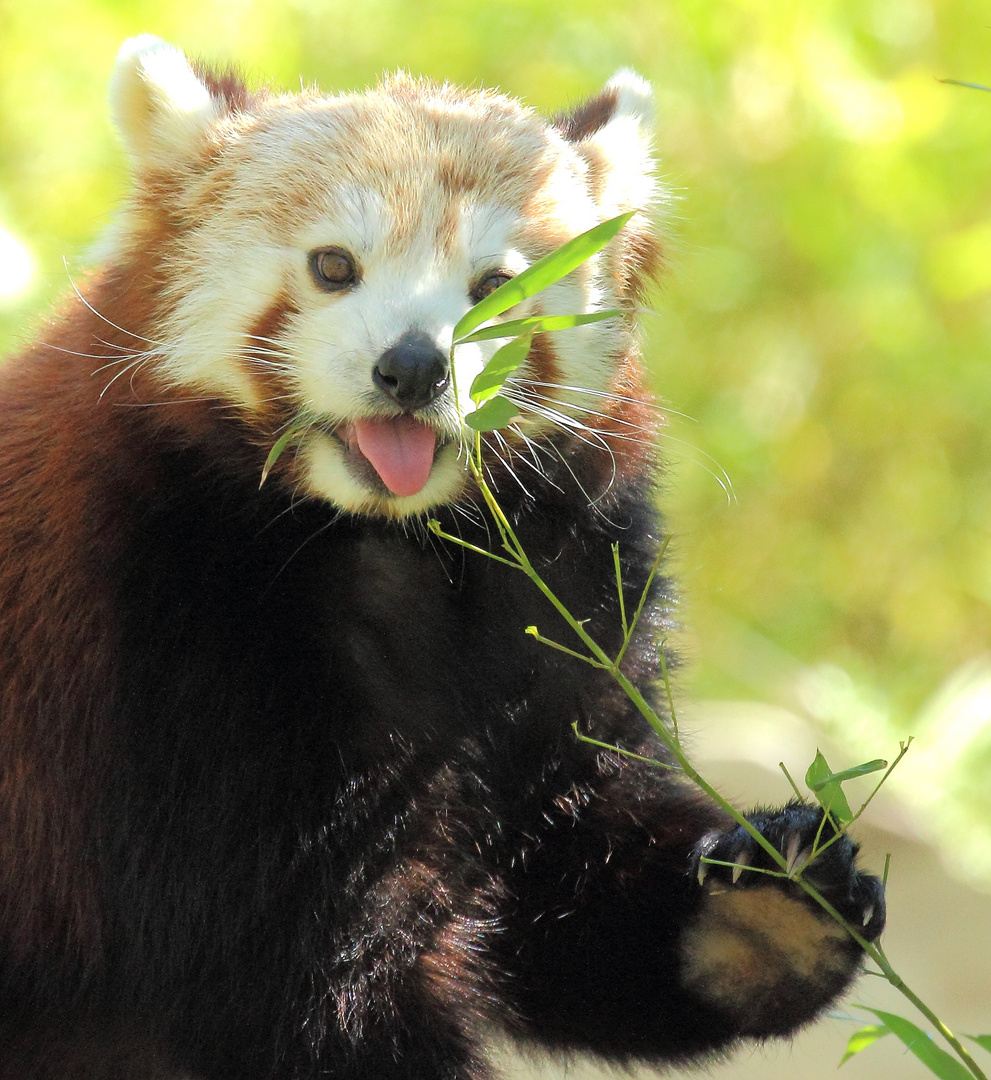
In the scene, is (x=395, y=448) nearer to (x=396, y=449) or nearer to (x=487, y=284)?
(x=396, y=449)

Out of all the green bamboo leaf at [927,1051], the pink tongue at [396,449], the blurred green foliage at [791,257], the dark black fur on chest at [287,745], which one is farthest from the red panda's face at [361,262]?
the blurred green foliage at [791,257]

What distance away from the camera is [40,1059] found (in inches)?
75.8

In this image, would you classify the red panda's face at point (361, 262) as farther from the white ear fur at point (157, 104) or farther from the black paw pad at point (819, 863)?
the black paw pad at point (819, 863)

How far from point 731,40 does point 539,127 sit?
2.39 m

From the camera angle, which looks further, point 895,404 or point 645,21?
point 895,404

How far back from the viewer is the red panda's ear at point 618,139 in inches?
86.7

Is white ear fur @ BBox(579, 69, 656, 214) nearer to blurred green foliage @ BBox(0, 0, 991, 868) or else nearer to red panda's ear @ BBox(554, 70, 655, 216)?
red panda's ear @ BBox(554, 70, 655, 216)

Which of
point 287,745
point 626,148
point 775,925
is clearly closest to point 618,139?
point 626,148

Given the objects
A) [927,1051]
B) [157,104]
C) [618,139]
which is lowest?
[927,1051]

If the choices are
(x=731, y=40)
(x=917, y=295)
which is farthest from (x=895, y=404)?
(x=731, y=40)

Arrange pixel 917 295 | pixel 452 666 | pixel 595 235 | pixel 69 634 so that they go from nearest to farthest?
pixel 595 235 < pixel 69 634 < pixel 452 666 < pixel 917 295

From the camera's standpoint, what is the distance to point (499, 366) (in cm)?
146

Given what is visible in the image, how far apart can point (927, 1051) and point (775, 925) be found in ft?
1.83

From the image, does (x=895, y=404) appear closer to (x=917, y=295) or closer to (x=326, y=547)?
(x=917, y=295)
